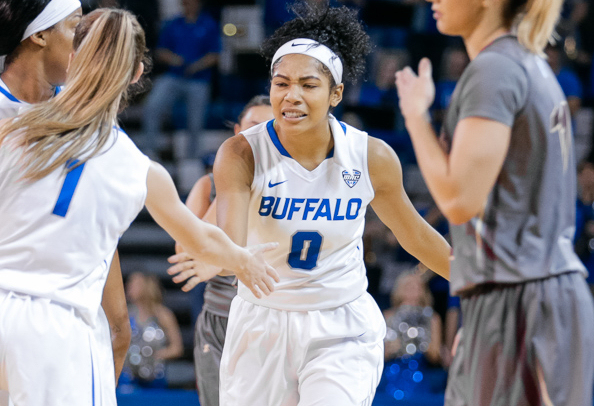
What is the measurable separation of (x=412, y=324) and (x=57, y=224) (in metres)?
4.76

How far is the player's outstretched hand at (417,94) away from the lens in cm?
240

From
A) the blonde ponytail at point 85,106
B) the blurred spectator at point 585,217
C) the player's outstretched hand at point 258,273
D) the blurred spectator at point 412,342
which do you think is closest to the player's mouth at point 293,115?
the player's outstretched hand at point 258,273

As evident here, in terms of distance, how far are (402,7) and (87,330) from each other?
25.3 ft

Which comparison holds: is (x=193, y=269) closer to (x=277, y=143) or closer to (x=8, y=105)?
(x=277, y=143)

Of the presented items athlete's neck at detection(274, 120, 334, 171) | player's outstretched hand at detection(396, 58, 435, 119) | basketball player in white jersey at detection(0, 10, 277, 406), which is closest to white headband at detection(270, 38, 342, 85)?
athlete's neck at detection(274, 120, 334, 171)

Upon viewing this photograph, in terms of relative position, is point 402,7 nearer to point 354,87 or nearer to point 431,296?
point 354,87

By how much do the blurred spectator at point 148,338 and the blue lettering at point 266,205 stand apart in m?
3.97

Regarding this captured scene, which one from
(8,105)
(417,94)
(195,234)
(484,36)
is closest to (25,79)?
(8,105)

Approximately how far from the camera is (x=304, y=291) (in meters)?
3.38

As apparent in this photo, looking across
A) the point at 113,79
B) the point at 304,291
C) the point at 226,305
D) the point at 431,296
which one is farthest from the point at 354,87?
the point at 113,79

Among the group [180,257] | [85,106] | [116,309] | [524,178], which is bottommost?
[116,309]

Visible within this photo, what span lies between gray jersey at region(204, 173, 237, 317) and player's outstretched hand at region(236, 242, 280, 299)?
4.34 ft

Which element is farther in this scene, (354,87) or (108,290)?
(354,87)

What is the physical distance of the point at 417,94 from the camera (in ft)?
7.93
